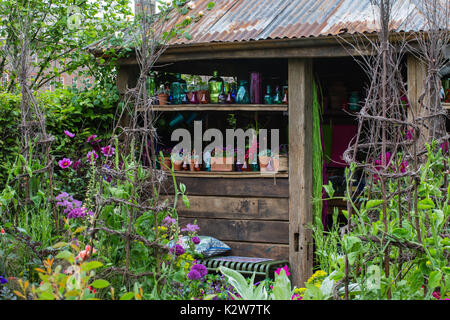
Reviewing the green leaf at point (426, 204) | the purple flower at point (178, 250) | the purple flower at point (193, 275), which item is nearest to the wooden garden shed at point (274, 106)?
the purple flower at point (178, 250)

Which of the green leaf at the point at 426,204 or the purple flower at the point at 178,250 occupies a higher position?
the green leaf at the point at 426,204

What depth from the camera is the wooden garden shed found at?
17.6ft

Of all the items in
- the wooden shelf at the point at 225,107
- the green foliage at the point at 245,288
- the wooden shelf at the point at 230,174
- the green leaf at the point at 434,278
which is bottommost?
the green foliage at the point at 245,288

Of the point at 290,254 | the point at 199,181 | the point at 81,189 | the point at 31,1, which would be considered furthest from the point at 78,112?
the point at 290,254

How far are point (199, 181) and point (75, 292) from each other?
158 inches

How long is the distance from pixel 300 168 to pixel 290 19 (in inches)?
57.4

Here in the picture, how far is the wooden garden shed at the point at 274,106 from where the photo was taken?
5.36 m

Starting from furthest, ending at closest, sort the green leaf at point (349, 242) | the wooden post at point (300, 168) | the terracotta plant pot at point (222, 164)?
the terracotta plant pot at point (222, 164), the wooden post at point (300, 168), the green leaf at point (349, 242)

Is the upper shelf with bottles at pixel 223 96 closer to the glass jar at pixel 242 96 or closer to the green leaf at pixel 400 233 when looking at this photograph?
the glass jar at pixel 242 96

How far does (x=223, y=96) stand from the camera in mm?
6215

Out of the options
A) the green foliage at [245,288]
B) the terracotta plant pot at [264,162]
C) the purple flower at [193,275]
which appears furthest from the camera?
the terracotta plant pot at [264,162]

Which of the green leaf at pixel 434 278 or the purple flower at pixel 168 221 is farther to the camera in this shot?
the purple flower at pixel 168 221

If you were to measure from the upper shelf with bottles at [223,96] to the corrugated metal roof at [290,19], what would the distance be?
0.57 metres

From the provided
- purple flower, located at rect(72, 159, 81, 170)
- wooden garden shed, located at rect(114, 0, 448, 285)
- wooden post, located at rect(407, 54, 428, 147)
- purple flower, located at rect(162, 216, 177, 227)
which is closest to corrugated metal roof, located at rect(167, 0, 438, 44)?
wooden garden shed, located at rect(114, 0, 448, 285)
